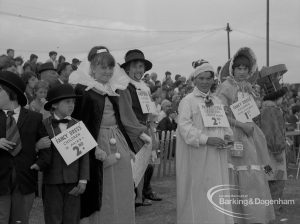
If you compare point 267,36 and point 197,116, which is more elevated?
point 267,36

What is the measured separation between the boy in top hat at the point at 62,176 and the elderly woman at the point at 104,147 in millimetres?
207

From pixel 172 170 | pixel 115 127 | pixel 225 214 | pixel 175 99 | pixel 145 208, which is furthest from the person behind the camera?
pixel 175 99

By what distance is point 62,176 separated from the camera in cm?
407

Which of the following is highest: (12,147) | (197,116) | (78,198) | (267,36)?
(267,36)

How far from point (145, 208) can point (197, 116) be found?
256cm

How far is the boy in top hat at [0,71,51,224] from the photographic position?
12.8 feet

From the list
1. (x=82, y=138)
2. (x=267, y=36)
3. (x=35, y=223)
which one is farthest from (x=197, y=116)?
(x=267, y=36)

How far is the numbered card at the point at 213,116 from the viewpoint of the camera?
5067 millimetres

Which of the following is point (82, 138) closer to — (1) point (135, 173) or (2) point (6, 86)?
(2) point (6, 86)

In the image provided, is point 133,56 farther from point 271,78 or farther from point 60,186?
point 271,78

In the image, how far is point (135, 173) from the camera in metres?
5.75

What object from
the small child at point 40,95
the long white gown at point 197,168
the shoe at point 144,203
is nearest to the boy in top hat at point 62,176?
the long white gown at point 197,168

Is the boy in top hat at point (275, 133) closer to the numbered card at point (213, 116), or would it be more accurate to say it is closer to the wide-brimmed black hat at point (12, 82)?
the numbered card at point (213, 116)

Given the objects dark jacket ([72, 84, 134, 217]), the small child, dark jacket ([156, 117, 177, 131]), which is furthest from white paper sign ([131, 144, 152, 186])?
dark jacket ([156, 117, 177, 131])
